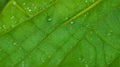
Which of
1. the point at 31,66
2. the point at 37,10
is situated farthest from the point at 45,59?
the point at 37,10

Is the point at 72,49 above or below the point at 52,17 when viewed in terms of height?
below

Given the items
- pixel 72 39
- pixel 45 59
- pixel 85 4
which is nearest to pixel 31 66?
pixel 45 59

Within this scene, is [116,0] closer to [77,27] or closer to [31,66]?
[77,27]

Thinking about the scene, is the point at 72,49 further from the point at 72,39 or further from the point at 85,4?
the point at 85,4

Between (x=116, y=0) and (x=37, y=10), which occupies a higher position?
(x=37, y=10)

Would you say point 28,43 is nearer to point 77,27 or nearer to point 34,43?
point 34,43

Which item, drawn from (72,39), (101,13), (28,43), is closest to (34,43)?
(28,43)
